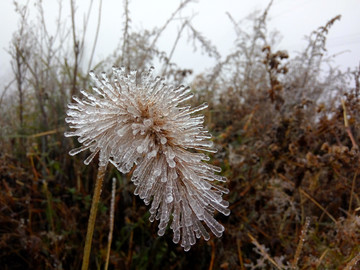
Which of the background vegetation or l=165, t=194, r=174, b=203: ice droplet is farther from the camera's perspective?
the background vegetation

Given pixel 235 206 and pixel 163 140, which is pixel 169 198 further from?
→ pixel 235 206

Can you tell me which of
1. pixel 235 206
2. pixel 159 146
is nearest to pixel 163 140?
pixel 159 146

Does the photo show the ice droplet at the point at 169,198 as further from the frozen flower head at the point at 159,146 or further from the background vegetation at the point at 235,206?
the background vegetation at the point at 235,206

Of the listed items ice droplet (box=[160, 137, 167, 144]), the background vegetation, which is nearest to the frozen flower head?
ice droplet (box=[160, 137, 167, 144])

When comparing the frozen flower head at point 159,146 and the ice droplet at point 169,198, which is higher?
the frozen flower head at point 159,146

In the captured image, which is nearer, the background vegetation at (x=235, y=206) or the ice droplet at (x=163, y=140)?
the ice droplet at (x=163, y=140)

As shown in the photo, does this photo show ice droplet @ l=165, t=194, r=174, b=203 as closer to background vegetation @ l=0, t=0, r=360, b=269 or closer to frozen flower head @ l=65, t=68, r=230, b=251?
frozen flower head @ l=65, t=68, r=230, b=251

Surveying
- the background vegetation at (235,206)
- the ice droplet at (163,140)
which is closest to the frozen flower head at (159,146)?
the ice droplet at (163,140)

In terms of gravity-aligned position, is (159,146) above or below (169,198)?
above

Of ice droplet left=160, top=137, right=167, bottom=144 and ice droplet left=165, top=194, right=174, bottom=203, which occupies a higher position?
ice droplet left=160, top=137, right=167, bottom=144
